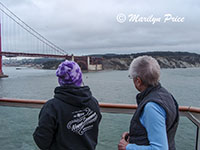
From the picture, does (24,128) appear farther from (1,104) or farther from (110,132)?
(110,132)

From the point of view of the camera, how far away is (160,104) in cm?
83

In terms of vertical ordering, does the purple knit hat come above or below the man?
above

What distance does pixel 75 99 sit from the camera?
105cm

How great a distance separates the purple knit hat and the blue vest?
33 cm

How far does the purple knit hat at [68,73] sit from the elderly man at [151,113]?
0.90 ft

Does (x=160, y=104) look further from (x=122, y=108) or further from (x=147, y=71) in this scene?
(x=122, y=108)

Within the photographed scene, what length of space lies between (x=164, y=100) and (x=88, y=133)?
0.49 meters

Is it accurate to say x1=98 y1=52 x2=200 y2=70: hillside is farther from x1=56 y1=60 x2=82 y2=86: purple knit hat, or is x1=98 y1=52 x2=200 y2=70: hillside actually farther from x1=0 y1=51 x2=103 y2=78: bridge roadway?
x1=56 y1=60 x2=82 y2=86: purple knit hat

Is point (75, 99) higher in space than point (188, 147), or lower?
higher

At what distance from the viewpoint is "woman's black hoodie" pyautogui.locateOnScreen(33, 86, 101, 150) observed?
1.02m

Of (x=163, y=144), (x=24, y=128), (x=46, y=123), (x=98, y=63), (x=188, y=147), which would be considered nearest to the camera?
(x=163, y=144)

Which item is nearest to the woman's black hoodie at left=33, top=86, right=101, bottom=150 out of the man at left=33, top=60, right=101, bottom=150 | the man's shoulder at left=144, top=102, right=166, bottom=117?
the man at left=33, top=60, right=101, bottom=150

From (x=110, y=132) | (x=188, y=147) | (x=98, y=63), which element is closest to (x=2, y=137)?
(x=110, y=132)

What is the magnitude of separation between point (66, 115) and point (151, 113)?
0.42 m
